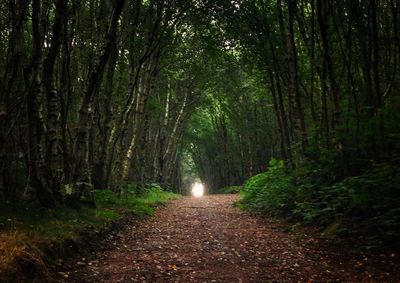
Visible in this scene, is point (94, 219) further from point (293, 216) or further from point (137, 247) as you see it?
point (293, 216)

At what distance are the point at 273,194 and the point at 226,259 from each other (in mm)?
7405

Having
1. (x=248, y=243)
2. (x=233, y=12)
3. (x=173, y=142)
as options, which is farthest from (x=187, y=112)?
(x=248, y=243)

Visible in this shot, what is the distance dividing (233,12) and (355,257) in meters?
12.9

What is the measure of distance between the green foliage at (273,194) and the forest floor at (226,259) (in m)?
A: 2.23

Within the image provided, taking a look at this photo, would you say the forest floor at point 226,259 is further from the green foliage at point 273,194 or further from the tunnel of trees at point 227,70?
the green foliage at point 273,194

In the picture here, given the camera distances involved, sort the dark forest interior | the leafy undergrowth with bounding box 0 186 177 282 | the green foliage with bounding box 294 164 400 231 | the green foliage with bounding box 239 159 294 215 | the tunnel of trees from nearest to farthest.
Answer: the leafy undergrowth with bounding box 0 186 177 282, the green foliage with bounding box 294 164 400 231, the dark forest interior, the tunnel of trees, the green foliage with bounding box 239 159 294 215

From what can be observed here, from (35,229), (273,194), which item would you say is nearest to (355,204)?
(35,229)

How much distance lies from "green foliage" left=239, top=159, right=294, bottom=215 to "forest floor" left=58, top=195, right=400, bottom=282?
223 centimetres

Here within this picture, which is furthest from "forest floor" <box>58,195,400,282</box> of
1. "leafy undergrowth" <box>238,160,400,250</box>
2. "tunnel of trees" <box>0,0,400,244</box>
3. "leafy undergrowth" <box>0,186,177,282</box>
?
"tunnel of trees" <box>0,0,400,244</box>

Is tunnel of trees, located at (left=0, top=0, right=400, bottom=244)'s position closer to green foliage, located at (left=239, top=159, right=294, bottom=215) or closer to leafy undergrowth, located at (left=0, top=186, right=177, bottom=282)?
green foliage, located at (left=239, top=159, right=294, bottom=215)

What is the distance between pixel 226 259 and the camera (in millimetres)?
7957

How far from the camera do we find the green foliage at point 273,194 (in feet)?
44.0

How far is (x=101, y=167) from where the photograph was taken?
15.7m

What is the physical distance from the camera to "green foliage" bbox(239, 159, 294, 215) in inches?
528
